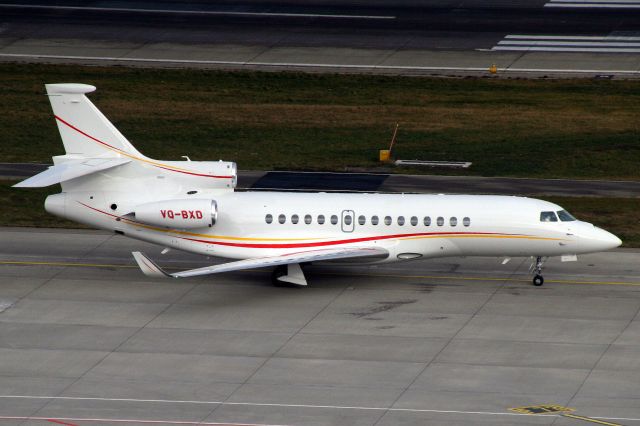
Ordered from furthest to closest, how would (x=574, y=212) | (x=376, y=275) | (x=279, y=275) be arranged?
(x=574, y=212) → (x=376, y=275) → (x=279, y=275)

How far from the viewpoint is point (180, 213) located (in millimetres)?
41844

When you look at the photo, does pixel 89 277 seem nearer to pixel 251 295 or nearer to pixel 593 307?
pixel 251 295

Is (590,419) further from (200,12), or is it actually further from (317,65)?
(200,12)

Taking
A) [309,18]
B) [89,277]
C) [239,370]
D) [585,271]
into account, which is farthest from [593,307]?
[309,18]

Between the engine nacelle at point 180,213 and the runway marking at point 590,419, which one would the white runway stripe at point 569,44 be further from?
the runway marking at point 590,419

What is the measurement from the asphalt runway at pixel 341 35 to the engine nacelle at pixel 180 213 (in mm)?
31397

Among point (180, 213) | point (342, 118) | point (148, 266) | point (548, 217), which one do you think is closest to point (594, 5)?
point (342, 118)

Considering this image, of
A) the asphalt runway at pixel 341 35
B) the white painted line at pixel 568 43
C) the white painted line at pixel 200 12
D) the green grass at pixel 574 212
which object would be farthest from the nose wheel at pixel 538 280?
the white painted line at pixel 200 12

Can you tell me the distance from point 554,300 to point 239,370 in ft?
38.2

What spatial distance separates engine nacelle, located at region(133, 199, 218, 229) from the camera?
1647 inches

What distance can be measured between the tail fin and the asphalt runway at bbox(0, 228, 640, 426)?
4.33 m

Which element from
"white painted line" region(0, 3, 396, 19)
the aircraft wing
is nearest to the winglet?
the aircraft wing

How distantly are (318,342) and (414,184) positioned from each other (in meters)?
19.6

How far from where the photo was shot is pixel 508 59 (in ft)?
241
